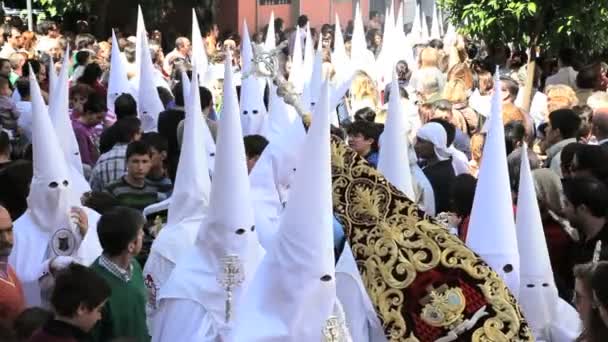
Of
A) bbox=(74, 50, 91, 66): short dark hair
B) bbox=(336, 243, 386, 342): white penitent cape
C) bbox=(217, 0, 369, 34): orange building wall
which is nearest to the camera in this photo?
bbox=(336, 243, 386, 342): white penitent cape

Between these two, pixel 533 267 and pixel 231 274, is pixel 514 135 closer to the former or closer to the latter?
pixel 533 267

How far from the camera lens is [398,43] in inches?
584

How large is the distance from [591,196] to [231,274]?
184cm

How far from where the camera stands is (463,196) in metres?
5.59

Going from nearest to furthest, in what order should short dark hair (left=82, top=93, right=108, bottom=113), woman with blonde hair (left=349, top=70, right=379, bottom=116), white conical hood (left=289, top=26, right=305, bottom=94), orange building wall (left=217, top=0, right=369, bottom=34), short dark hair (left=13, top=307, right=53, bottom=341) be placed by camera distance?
short dark hair (left=13, top=307, right=53, bottom=341) < short dark hair (left=82, top=93, right=108, bottom=113) < woman with blonde hair (left=349, top=70, right=379, bottom=116) < white conical hood (left=289, top=26, right=305, bottom=94) < orange building wall (left=217, top=0, right=369, bottom=34)

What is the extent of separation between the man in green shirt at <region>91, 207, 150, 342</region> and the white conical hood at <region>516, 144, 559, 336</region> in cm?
161

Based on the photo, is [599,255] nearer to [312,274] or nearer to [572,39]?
[312,274]

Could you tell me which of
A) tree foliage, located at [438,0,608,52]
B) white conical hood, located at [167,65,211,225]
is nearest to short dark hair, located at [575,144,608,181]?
white conical hood, located at [167,65,211,225]

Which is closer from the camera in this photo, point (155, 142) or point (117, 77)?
point (155, 142)

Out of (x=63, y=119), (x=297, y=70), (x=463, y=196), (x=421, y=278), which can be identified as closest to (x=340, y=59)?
(x=297, y=70)

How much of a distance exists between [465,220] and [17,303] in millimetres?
2118

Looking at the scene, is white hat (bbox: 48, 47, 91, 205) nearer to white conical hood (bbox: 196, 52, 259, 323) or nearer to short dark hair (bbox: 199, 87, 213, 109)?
short dark hair (bbox: 199, 87, 213, 109)

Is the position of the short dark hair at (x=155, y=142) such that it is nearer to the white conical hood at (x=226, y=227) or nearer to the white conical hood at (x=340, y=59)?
the white conical hood at (x=226, y=227)

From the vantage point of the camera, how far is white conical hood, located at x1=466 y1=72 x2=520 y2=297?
14.0 feet
